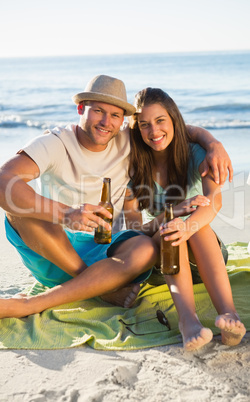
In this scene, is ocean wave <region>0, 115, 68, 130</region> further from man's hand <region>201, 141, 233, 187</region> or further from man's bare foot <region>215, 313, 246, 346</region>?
man's bare foot <region>215, 313, 246, 346</region>

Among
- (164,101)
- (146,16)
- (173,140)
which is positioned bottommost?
(173,140)

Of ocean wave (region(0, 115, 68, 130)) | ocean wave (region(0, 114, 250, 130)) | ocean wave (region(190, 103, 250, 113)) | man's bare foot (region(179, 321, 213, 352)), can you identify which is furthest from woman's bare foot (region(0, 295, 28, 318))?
ocean wave (region(190, 103, 250, 113))

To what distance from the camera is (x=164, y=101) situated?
3414 mm

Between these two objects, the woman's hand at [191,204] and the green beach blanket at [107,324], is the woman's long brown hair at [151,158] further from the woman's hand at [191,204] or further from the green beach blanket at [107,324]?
the green beach blanket at [107,324]

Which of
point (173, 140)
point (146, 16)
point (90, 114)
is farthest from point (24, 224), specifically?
point (146, 16)

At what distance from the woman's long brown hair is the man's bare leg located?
1.90 ft

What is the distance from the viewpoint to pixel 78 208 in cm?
290

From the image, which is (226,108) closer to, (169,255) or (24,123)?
(24,123)

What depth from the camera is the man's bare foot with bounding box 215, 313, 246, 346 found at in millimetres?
2562

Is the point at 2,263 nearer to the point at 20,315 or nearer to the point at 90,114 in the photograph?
the point at 20,315

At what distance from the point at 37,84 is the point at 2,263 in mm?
20099

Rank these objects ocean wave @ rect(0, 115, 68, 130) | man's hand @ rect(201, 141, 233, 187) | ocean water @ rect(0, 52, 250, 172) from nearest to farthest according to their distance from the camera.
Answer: man's hand @ rect(201, 141, 233, 187), ocean water @ rect(0, 52, 250, 172), ocean wave @ rect(0, 115, 68, 130)

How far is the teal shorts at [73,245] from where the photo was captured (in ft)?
10.6

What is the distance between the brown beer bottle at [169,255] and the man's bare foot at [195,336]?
344mm
